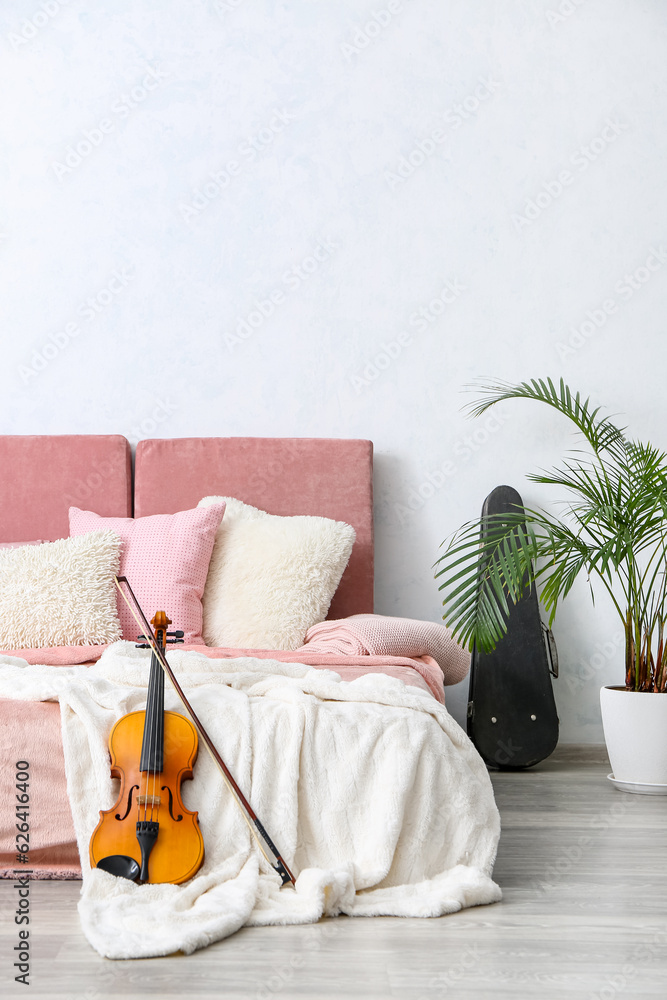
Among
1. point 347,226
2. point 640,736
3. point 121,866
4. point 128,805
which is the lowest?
point 640,736

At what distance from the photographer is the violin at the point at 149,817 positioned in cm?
158

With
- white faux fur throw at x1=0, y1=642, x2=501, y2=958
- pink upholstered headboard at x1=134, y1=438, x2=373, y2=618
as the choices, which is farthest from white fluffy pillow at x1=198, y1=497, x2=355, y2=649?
white faux fur throw at x1=0, y1=642, x2=501, y2=958

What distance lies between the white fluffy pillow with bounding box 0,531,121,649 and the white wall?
2.53 feet

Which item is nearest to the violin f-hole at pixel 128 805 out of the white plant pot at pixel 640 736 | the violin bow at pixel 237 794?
the violin bow at pixel 237 794

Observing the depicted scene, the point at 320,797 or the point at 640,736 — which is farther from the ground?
the point at 320,797

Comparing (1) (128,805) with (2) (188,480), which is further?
(2) (188,480)

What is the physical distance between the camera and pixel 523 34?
3.48m

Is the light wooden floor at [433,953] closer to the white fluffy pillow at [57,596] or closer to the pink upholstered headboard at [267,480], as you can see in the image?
the white fluffy pillow at [57,596]

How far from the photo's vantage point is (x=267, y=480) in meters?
3.30

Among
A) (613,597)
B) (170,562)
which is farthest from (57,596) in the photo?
(613,597)

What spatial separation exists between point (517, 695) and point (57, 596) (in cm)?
163

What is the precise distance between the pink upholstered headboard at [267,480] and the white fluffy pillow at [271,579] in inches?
8.3

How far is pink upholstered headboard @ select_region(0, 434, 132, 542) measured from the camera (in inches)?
128

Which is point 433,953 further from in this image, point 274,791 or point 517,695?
point 517,695
